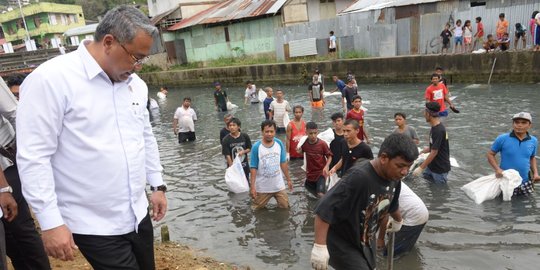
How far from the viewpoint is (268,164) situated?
20.1 feet

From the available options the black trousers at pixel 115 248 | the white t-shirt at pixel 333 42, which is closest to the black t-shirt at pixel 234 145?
the black trousers at pixel 115 248

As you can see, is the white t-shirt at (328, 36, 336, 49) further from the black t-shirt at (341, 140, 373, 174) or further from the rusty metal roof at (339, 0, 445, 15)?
the black t-shirt at (341, 140, 373, 174)

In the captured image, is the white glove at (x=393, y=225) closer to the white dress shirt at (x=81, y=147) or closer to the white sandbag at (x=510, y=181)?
the white dress shirt at (x=81, y=147)

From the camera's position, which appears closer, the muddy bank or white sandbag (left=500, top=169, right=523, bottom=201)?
the muddy bank

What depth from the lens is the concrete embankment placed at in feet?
52.3

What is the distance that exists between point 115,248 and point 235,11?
3013cm

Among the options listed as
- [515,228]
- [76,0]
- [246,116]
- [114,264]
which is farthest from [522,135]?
[76,0]

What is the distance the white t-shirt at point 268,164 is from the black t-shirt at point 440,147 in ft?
7.96

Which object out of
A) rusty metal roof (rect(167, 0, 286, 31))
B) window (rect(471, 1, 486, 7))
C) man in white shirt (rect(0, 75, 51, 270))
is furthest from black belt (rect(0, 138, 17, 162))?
rusty metal roof (rect(167, 0, 286, 31))

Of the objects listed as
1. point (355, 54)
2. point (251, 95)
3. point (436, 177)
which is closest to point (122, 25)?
point (436, 177)

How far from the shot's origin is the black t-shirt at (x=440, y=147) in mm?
6250

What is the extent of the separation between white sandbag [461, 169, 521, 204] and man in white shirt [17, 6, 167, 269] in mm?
5446

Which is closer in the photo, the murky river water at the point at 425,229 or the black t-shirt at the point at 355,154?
the murky river water at the point at 425,229

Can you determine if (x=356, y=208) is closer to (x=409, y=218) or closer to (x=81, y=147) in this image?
(x=81, y=147)
